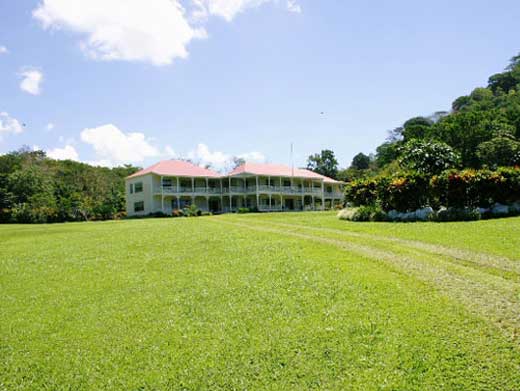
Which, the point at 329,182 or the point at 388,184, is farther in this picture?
the point at 329,182

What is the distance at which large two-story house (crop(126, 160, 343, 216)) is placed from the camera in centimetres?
4378

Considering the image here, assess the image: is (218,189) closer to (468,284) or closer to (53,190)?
(53,190)

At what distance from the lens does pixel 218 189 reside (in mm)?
48156

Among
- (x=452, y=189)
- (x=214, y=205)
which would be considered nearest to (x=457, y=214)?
(x=452, y=189)

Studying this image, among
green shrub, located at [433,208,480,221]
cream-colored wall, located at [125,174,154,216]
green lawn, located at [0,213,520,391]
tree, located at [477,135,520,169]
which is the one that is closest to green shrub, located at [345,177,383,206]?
green shrub, located at [433,208,480,221]

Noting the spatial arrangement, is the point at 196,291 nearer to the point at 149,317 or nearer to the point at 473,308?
the point at 149,317

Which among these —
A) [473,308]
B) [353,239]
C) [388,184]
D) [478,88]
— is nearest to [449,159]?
[388,184]

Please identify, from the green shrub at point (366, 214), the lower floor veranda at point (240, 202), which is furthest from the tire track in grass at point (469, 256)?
the lower floor veranda at point (240, 202)

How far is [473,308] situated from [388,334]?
→ 1.64 m

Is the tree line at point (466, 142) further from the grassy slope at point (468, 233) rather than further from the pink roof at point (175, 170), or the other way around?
the pink roof at point (175, 170)

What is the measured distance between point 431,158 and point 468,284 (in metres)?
17.3

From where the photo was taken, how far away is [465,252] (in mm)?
9312

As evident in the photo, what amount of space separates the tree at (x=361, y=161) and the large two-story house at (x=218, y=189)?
44047 millimetres

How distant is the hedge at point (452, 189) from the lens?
1556 centimetres
